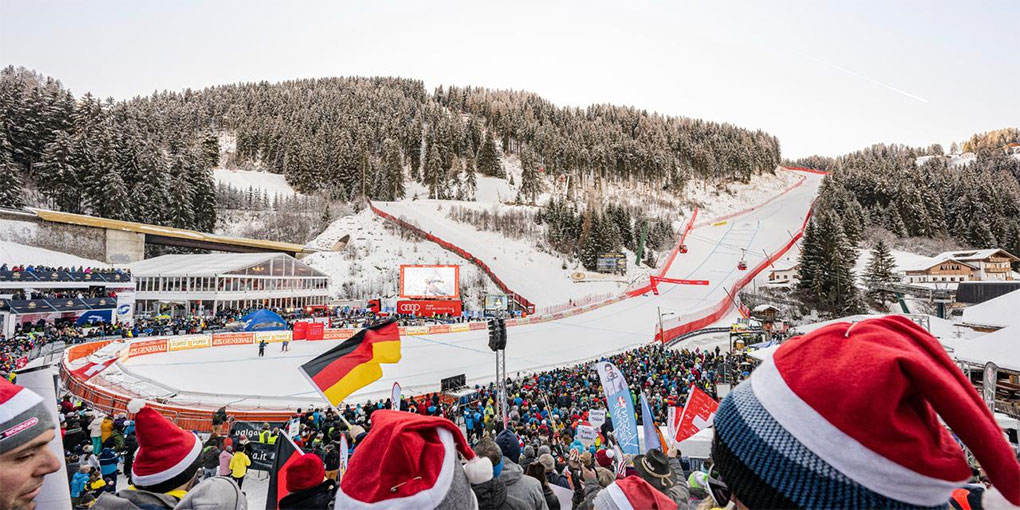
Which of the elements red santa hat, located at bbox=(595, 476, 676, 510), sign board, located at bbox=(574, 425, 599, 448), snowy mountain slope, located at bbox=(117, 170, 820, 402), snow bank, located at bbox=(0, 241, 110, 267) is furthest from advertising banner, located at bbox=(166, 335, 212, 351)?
red santa hat, located at bbox=(595, 476, 676, 510)

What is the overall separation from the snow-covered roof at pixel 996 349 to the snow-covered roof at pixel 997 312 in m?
4.49

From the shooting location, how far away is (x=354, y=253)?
4950cm

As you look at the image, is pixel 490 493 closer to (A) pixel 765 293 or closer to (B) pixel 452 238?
(A) pixel 765 293

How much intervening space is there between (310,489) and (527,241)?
52.4m

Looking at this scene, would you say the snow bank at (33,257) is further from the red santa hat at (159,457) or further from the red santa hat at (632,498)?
the red santa hat at (632,498)

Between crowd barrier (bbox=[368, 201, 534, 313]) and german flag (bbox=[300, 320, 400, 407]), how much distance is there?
31.6 metres

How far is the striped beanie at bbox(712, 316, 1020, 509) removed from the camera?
2.75ft

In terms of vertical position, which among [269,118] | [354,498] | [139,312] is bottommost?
[139,312]

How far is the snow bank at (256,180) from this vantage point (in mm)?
73875

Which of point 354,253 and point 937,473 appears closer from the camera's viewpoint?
point 937,473

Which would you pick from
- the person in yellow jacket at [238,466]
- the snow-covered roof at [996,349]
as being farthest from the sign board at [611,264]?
the person in yellow jacket at [238,466]

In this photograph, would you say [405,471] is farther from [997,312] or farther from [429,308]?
[429,308]

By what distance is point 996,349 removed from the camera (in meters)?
10.9

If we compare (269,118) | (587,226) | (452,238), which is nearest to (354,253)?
(452,238)
